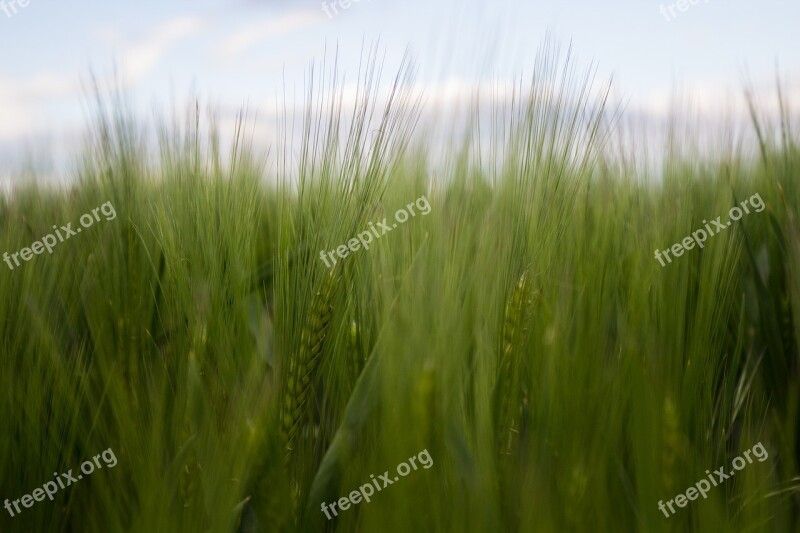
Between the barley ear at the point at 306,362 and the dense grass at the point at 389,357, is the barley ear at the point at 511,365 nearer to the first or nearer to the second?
the dense grass at the point at 389,357

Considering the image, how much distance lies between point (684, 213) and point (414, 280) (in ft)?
1.75

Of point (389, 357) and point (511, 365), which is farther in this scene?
point (511, 365)

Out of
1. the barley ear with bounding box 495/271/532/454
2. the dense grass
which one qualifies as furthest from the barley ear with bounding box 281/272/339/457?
the barley ear with bounding box 495/271/532/454

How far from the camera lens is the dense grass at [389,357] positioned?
779mm

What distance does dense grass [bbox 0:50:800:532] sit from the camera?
78 cm

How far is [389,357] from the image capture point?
78 centimetres

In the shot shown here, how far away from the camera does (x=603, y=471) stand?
787 millimetres

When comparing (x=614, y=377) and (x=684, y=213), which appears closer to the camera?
(x=614, y=377)

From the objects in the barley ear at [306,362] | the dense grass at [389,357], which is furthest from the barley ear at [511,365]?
the barley ear at [306,362]

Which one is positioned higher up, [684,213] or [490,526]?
[684,213]

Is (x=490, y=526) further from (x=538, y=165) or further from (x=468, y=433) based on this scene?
(x=538, y=165)

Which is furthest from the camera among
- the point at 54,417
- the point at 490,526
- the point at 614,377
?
the point at 54,417

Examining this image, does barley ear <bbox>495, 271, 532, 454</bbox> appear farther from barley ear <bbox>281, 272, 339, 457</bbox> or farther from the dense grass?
barley ear <bbox>281, 272, 339, 457</bbox>

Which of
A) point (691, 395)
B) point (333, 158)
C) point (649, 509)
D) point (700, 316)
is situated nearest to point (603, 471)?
point (649, 509)
